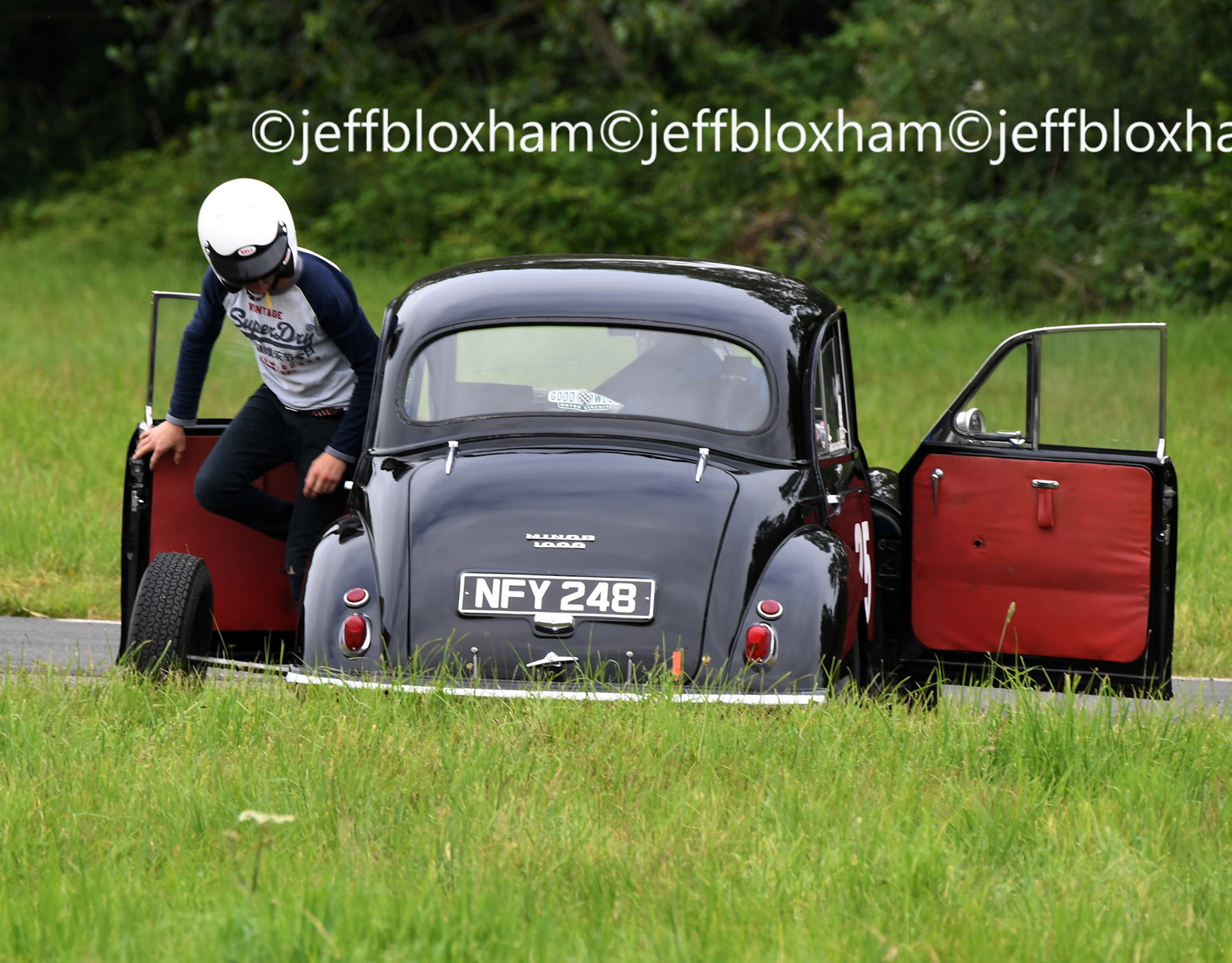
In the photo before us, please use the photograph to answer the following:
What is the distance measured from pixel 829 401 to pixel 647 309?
0.81 m

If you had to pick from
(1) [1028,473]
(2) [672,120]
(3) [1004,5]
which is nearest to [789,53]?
(2) [672,120]

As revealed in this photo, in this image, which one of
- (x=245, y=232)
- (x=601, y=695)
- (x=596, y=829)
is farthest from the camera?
(x=245, y=232)

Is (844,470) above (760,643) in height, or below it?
above

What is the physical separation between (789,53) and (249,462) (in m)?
19.8

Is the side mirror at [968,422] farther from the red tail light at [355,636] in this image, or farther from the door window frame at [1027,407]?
the red tail light at [355,636]

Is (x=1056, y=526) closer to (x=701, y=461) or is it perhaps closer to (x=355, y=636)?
(x=701, y=461)

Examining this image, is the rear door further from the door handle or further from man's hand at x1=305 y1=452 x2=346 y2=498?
man's hand at x1=305 y1=452 x2=346 y2=498

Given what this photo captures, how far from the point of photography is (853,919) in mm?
3404

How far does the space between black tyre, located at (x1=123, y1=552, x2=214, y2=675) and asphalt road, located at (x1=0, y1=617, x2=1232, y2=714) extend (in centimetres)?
101

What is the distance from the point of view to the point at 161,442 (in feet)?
19.2

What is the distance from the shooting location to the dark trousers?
5773 millimetres

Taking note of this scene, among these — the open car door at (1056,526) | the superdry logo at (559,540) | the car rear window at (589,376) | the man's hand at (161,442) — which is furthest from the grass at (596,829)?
the car rear window at (589,376)

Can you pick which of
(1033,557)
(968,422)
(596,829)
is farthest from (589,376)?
(596,829)

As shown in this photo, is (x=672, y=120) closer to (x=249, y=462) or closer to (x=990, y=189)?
(x=990, y=189)
